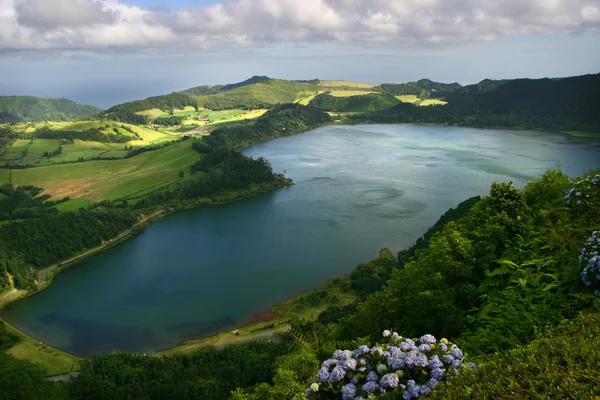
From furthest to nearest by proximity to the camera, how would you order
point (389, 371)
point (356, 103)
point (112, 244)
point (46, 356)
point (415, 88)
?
point (415, 88), point (356, 103), point (112, 244), point (46, 356), point (389, 371)

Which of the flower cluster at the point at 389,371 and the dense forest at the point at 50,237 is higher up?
the flower cluster at the point at 389,371

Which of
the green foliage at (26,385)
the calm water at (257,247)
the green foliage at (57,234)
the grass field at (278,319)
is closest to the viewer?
the green foliage at (26,385)

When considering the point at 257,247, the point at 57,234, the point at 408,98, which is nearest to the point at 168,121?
the point at 408,98

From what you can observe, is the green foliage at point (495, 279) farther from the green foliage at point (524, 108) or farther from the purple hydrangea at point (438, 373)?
the green foliage at point (524, 108)

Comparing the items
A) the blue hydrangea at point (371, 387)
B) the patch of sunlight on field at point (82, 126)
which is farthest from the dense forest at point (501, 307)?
the patch of sunlight on field at point (82, 126)

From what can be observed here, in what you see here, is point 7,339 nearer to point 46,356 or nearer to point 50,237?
point 46,356

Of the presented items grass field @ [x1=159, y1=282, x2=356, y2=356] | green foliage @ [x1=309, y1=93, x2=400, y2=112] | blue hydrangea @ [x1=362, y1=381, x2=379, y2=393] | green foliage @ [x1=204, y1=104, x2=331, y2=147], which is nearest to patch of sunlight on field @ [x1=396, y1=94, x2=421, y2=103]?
green foliage @ [x1=309, y1=93, x2=400, y2=112]

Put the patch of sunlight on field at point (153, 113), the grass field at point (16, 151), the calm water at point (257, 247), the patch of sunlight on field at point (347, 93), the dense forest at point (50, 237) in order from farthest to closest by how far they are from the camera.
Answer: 1. the patch of sunlight on field at point (347, 93)
2. the patch of sunlight on field at point (153, 113)
3. the grass field at point (16, 151)
4. the dense forest at point (50, 237)
5. the calm water at point (257, 247)
